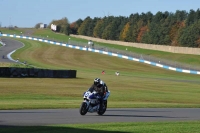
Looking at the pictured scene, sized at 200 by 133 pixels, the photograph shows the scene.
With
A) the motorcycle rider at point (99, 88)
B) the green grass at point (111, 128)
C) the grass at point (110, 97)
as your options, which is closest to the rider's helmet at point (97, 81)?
the motorcycle rider at point (99, 88)

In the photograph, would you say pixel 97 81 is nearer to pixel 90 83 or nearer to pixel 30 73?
pixel 30 73

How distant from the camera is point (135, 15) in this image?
194750mm

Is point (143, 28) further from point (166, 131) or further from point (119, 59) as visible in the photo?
point (166, 131)

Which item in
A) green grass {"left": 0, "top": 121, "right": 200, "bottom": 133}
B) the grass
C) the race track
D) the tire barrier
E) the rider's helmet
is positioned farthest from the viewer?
the tire barrier

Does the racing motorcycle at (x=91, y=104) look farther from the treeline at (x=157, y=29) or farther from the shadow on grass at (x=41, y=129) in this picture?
the treeline at (x=157, y=29)

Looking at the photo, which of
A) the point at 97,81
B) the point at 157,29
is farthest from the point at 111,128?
the point at 157,29

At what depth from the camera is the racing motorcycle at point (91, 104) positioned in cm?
2200

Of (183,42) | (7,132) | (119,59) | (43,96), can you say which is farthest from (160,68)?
(7,132)

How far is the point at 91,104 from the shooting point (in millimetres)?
22297

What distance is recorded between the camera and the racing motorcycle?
22.0 metres

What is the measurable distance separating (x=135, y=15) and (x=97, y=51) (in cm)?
7678

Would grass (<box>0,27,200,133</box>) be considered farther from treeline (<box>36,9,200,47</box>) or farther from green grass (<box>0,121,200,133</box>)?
treeline (<box>36,9,200,47</box>)

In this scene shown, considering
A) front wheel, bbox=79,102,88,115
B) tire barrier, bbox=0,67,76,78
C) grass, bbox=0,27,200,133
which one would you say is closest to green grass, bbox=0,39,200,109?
grass, bbox=0,27,200,133

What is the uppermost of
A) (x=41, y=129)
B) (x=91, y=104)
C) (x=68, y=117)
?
(x=41, y=129)
